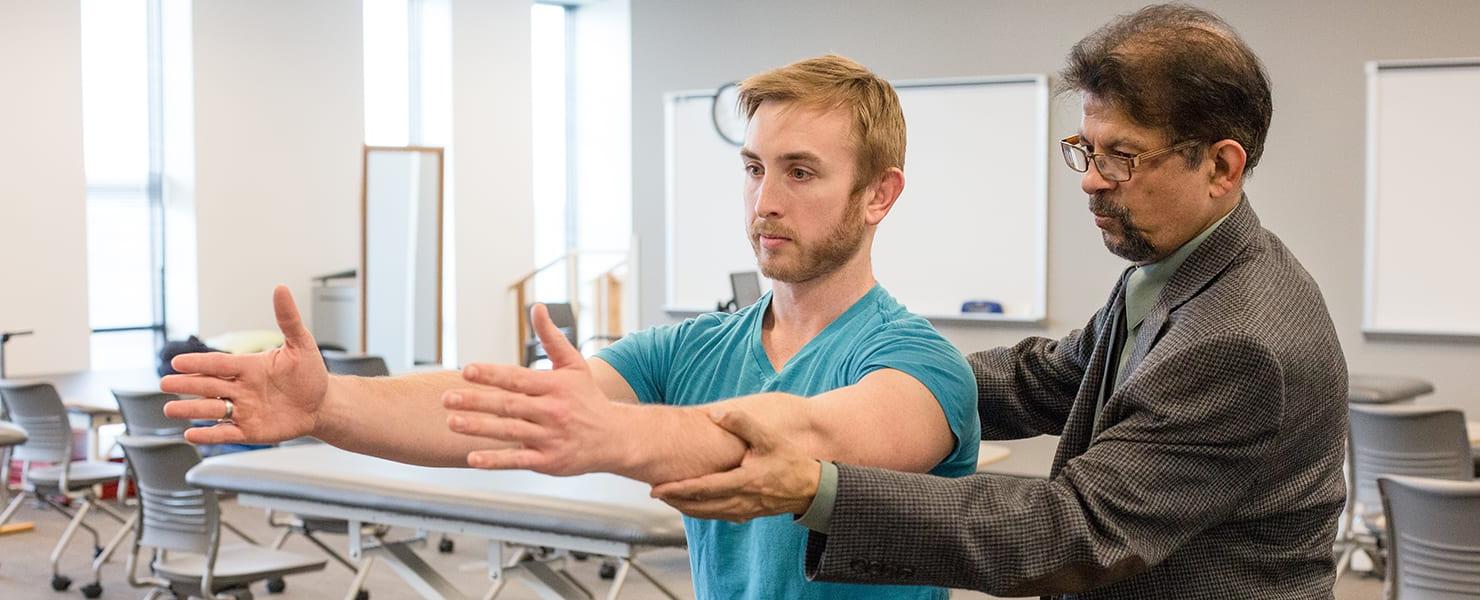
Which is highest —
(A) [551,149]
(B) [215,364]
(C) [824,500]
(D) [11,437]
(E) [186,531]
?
(A) [551,149]

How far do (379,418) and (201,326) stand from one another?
9064mm

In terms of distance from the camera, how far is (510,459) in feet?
3.49

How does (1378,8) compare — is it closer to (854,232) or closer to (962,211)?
(962,211)

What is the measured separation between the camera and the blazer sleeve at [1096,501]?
1.21 metres

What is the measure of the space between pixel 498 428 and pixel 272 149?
9.94m

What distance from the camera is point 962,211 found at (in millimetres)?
7973

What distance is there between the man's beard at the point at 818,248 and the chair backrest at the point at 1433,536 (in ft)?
8.78

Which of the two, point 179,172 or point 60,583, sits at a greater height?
point 179,172

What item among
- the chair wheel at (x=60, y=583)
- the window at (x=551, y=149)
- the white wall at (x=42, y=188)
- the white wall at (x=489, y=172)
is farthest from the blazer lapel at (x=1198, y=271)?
the window at (x=551, y=149)

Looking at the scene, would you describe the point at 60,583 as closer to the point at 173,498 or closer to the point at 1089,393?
the point at 173,498

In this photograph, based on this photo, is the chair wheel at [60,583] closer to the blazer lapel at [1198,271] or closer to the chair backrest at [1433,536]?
the chair backrest at [1433,536]

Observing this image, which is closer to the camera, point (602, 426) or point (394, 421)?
point (602, 426)

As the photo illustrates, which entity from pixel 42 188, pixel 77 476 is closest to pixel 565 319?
pixel 77 476

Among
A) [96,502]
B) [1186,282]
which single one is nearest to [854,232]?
[1186,282]
